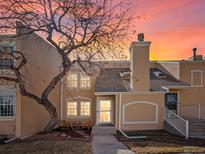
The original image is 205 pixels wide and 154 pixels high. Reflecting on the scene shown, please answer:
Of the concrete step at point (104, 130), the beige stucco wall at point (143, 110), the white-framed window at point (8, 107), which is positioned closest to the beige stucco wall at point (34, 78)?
the white-framed window at point (8, 107)

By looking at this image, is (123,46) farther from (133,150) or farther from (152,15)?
(133,150)

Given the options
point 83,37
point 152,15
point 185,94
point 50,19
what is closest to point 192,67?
point 185,94

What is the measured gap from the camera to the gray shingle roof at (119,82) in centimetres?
2011

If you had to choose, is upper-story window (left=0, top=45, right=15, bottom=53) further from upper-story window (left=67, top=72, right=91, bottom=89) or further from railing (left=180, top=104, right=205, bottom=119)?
railing (left=180, top=104, right=205, bottom=119)

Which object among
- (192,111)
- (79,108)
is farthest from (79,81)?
(192,111)

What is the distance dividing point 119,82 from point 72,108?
16.0 feet

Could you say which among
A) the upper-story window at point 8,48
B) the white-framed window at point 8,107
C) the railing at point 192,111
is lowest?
the railing at point 192,111

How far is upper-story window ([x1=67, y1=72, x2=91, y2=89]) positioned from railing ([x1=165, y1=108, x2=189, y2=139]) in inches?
297

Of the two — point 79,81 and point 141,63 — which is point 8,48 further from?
point 141,63

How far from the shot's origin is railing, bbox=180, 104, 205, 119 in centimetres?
2191

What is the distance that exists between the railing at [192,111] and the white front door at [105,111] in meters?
6.20

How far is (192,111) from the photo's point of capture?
72.2 ft

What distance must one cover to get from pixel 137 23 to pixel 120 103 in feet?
21.9

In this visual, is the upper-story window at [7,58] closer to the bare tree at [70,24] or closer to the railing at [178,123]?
the bare tree at [70,24]
